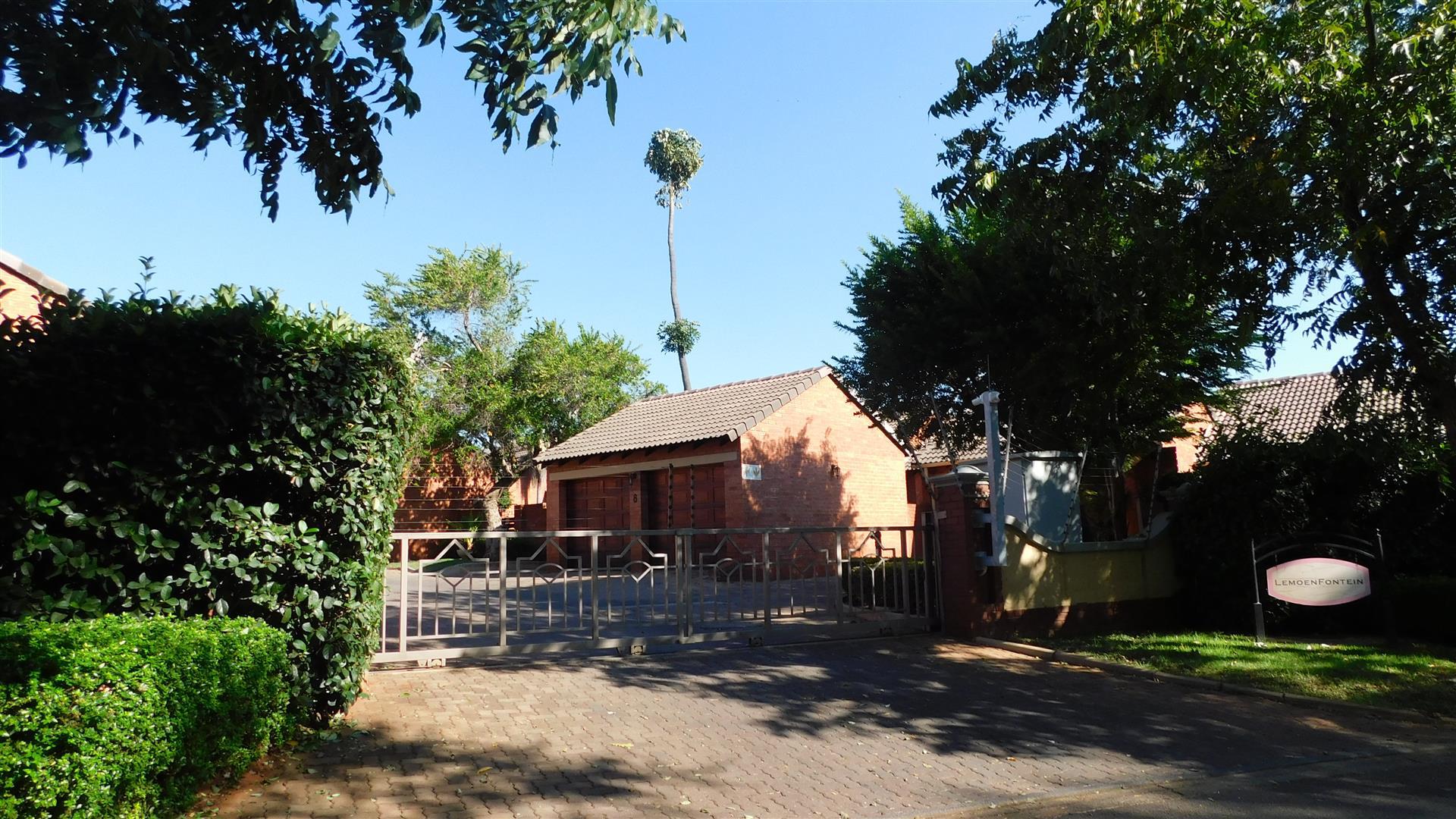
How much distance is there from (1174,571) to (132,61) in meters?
12.6

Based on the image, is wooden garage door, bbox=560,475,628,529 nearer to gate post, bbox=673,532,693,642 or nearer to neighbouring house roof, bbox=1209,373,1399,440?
gate post, bbox=673,532,693,642

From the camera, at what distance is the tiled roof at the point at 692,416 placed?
2086 cm

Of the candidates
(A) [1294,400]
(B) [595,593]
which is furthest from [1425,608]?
(A) [1294,400]

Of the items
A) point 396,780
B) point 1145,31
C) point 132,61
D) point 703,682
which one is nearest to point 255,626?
point 396,780

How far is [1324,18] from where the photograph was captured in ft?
30.3

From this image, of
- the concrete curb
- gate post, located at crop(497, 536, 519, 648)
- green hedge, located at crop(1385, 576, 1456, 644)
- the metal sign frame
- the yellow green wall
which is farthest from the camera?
the yellow green wall

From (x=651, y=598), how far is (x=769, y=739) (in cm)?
459

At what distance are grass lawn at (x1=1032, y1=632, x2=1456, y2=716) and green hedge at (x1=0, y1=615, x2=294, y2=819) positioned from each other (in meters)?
8.39

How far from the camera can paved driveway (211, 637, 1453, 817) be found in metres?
5.45

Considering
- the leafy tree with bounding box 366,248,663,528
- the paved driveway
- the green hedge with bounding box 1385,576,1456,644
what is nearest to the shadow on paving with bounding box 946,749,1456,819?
the paved driveway

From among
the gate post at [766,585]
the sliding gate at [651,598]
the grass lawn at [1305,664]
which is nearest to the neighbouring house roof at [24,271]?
the sliding gate at [651,598]

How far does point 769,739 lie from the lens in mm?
6805

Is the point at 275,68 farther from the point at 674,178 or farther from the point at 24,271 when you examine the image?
the point at 674,178

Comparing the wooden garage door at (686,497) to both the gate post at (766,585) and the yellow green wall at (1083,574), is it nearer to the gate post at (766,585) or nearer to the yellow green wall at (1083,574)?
the gate post at (766,585)
